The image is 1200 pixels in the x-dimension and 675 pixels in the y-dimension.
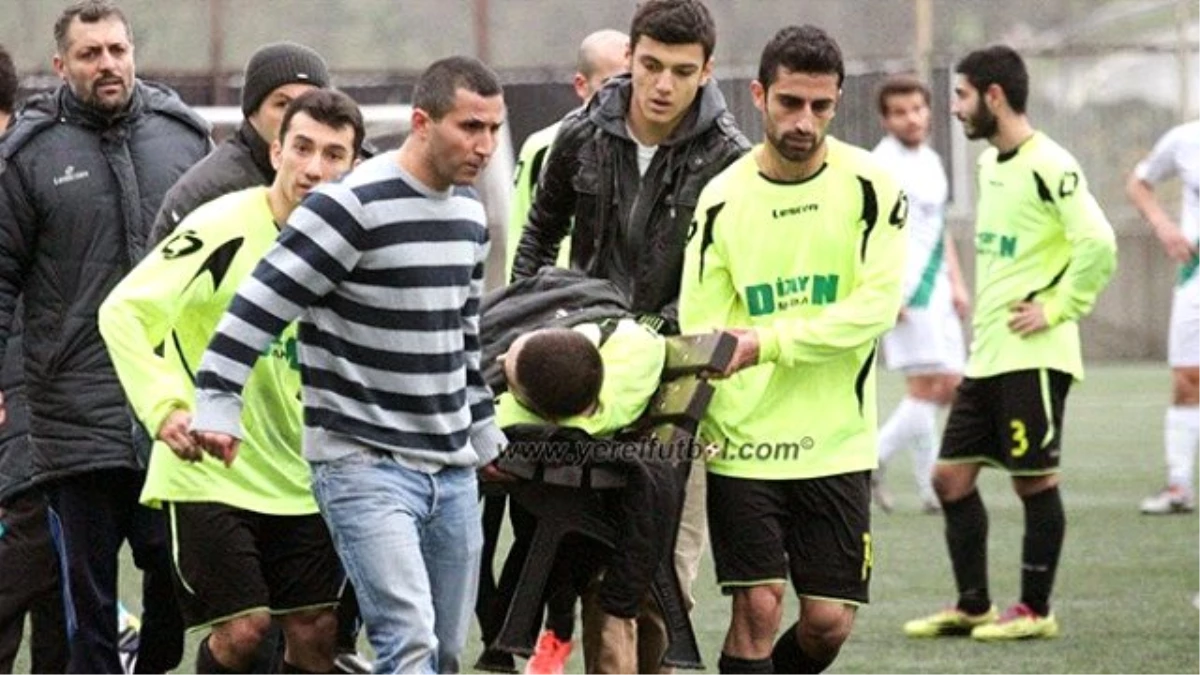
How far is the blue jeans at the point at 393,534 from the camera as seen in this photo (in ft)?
22.8

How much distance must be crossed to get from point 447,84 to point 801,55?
1.32 metres

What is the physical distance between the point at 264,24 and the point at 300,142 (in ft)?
65.9

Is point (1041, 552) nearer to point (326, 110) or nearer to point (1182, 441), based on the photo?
point (326, 110)

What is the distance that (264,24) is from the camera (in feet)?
89.6

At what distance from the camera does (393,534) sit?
6.99 m

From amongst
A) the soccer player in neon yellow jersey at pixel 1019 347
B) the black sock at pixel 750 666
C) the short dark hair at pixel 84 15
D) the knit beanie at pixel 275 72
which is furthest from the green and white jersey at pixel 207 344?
the soccer player in neon yellow jersey at pixel 1019 347

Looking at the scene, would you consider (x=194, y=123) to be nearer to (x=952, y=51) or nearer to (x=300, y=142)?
(x=300, y=142)

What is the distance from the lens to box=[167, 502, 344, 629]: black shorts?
7605 mm

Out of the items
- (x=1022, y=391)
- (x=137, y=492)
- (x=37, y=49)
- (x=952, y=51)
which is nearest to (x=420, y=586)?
(x=137, y=492)

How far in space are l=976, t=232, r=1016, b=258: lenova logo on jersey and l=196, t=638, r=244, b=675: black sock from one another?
4481mm

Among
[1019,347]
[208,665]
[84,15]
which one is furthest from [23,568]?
[1019,347]

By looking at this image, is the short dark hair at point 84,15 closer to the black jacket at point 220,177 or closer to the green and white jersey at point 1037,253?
the black jacket at point 220,177

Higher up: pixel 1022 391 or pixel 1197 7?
Answer: pixel 1197 7

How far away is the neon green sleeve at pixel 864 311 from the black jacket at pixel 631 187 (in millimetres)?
706
